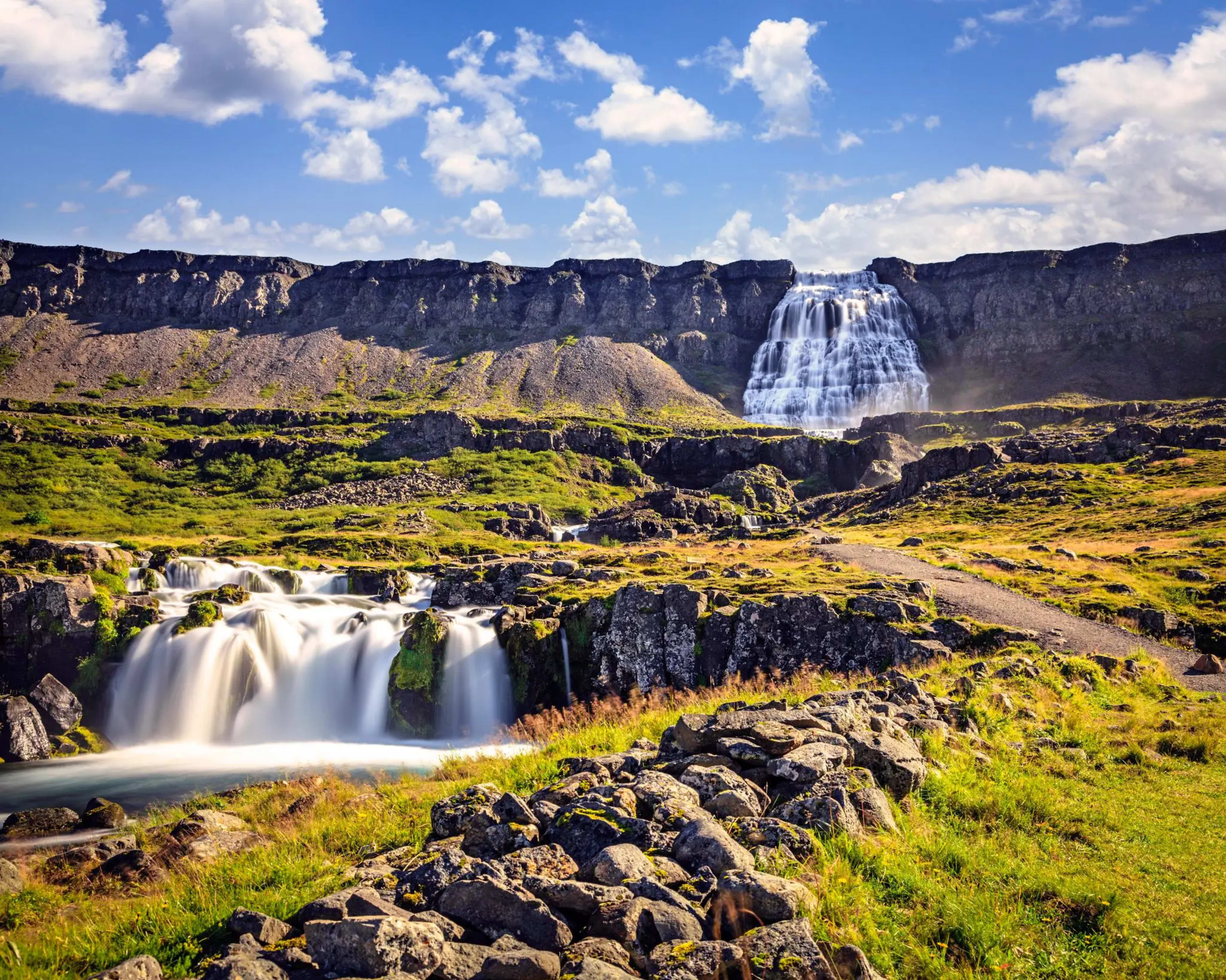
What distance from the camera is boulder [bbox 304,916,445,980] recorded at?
5.72m

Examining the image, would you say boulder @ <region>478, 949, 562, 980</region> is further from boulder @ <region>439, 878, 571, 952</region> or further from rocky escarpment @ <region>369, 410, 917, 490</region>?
rocky escarpment @ <region>369, 410, 917, 490</region>

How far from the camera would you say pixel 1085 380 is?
16912cm

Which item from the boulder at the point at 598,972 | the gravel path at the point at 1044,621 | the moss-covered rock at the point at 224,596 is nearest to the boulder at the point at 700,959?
the boulder at the point at 598,972

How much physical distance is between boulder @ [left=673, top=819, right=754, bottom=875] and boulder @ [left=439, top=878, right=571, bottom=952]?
1733 millimetres

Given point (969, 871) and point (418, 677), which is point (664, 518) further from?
point (969, 871)

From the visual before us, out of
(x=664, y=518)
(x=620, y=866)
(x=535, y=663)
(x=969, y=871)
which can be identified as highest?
(x=620, y=866)

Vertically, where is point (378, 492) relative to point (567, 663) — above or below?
above

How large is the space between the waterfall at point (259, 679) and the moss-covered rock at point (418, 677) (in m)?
0.82

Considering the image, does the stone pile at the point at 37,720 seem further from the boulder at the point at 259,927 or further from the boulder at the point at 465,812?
the boulder at the point at 259,927

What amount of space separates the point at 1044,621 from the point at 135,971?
32.2 m

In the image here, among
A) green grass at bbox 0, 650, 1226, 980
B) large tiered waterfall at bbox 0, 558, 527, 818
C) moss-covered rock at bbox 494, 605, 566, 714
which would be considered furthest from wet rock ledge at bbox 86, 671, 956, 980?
moss-covered rock at bbox 494, 605, 566, 714

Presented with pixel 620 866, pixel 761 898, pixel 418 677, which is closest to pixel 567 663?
pixel 418 677

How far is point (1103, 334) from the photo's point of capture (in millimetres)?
179000

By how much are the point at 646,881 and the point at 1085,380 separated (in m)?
199
